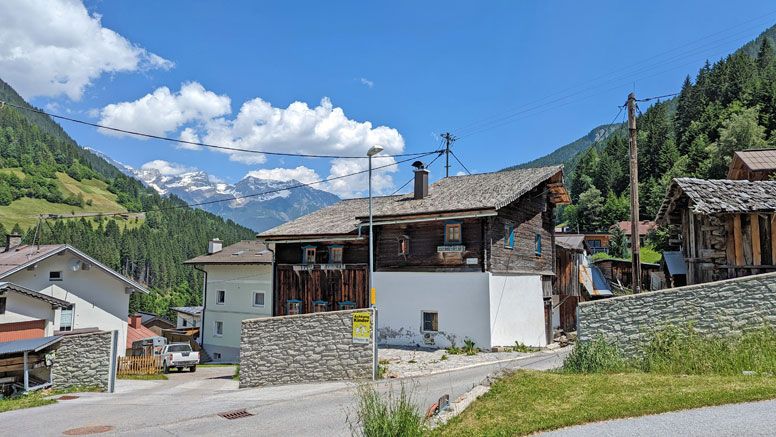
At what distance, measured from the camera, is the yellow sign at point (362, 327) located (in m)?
16.7

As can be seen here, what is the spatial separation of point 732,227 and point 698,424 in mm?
9915

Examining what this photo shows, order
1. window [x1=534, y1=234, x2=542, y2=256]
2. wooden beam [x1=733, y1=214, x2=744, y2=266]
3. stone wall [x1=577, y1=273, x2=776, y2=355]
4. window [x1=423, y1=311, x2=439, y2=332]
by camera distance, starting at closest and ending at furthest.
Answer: stone wall [x1=577, y1=273, x2=776, y2=355] → wooden beam [x1=733, y1=214, x2=744, y2=266] → window [x1=423, y1=311, x2=439, y2=332] → window [x1=534, y1=234, x2=542, y2=256]

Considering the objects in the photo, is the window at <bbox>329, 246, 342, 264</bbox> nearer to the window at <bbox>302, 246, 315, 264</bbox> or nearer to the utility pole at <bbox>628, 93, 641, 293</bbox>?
the window at <bbox>302, 246, 315, 264</bbox>

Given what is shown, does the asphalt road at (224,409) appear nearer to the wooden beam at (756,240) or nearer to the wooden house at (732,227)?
the wooden house at (732,227)

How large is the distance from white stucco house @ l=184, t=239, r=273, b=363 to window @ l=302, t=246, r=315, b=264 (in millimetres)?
5547

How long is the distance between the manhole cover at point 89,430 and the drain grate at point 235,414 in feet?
8.31

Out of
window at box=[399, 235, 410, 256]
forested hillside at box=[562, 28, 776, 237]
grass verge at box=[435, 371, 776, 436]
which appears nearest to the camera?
grass verge at box=[435, 371, 776, 436]

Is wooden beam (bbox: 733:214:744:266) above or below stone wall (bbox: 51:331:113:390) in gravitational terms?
above

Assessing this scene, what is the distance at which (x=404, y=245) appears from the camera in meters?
25.0

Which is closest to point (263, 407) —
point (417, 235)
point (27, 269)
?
point (417, 235)

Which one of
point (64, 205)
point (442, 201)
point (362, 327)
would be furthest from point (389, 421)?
point (64, 205)

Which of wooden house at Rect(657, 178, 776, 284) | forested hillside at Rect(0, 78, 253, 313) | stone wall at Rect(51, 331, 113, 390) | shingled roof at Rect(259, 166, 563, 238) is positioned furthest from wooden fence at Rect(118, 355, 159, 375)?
forested hillside at Rect(0, 78, 253, 313)

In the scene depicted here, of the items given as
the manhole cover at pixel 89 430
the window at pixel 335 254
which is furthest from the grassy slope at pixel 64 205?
the manhole cover at pixel 89 430

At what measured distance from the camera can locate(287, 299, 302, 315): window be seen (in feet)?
93.8
